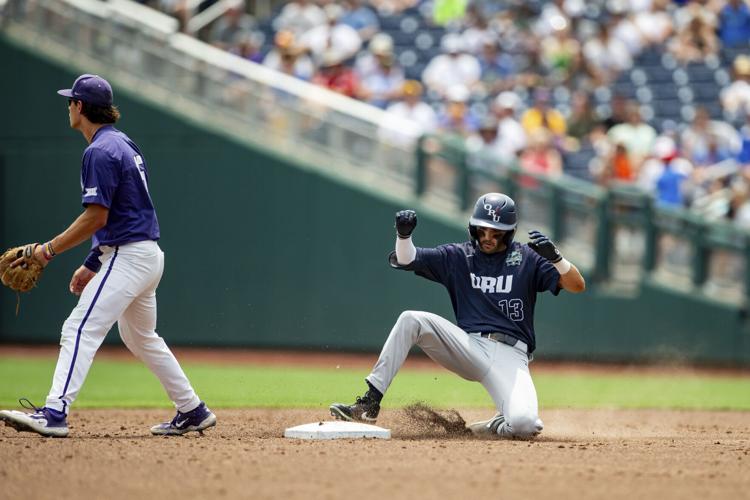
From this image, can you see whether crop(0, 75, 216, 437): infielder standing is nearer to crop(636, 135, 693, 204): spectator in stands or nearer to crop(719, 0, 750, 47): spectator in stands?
crop(636, 135, 693, 204): spectator in stands

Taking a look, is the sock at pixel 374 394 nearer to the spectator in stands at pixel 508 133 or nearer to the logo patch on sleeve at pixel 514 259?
the logo patch on sleeve at pixel 514 259

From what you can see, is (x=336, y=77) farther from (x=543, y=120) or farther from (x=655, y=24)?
(x=655, y=24)

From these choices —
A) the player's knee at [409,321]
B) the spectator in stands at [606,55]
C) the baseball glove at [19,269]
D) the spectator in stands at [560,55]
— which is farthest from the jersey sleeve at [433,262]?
the spectator in stands at [606,55]

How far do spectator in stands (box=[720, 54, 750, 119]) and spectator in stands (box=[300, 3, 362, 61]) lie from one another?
207 inches

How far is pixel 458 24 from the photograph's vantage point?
17531 mm

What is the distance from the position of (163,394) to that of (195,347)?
15.4ft

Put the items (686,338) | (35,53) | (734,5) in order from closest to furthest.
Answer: (686,338) → (35,53) → (734,5)

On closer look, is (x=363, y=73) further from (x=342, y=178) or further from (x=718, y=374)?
(x=718, y=374)

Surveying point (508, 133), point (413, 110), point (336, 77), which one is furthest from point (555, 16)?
point (336, 77)

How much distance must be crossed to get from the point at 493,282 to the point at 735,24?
11638 millimetres

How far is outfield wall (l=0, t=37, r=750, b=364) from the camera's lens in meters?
15.0

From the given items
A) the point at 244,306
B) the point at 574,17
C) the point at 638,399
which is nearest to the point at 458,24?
the point at 574,17

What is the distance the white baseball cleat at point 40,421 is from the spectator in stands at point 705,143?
10.7m

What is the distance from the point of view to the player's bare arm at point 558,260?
6930mm
